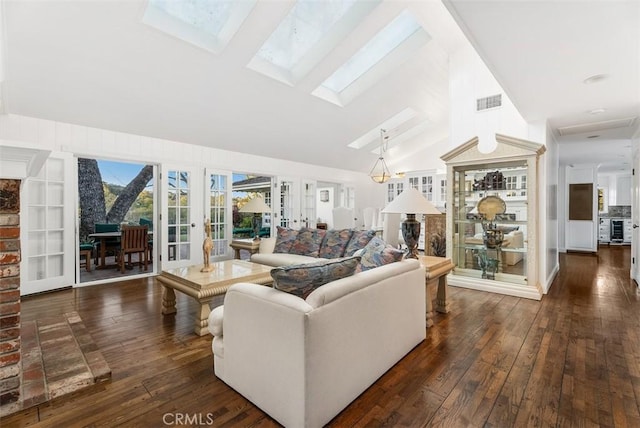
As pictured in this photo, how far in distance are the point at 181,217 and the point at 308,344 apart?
4673mm

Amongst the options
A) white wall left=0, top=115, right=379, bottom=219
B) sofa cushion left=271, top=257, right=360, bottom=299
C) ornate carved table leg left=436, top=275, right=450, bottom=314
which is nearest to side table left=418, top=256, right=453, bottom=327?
ornate carved table leg left=436, top=275, right=450, bottom=314

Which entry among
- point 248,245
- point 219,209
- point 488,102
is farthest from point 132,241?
point 488,102

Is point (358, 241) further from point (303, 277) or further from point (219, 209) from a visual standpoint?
point (219, 209)

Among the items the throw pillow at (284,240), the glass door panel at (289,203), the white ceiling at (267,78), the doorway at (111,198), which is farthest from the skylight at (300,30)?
the doorway at (111,198)

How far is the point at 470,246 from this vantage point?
4.61 metres

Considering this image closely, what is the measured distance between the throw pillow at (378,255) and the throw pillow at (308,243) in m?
1.90

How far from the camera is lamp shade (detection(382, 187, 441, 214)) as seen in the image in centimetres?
292

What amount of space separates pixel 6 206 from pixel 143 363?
4.52ft

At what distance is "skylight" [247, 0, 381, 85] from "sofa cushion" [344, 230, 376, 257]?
260cm

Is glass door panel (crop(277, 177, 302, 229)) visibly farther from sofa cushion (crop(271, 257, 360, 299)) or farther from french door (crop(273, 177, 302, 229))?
sofa cushion (crop(271, 257, 360, 299))

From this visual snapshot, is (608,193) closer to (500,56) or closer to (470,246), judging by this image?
(470,246)

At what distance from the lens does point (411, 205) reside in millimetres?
2938

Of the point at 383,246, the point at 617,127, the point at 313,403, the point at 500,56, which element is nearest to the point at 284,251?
the point at 383,246

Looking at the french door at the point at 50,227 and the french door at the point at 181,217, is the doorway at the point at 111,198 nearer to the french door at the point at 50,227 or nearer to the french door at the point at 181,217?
the french door at the point at 181,217
